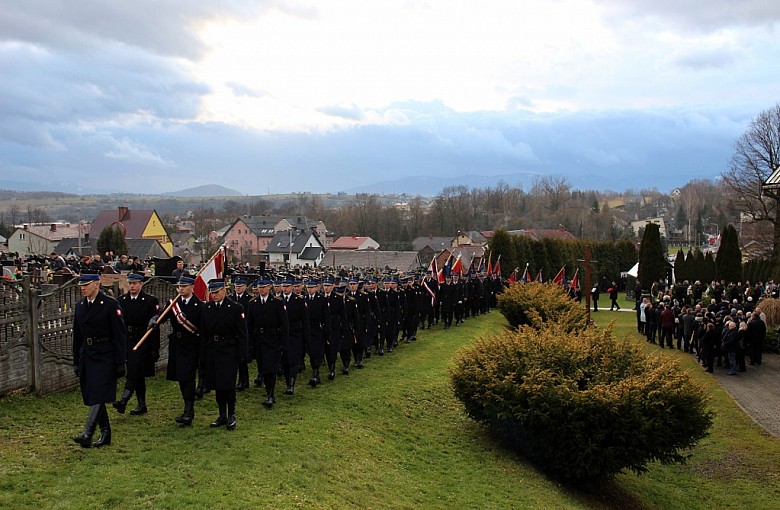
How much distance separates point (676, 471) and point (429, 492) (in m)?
5.74

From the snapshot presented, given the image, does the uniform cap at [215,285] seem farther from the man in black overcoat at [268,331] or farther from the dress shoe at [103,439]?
the dress shoe at [103,439]

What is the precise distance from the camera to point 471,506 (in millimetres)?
8562

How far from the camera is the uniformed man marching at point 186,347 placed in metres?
9.22

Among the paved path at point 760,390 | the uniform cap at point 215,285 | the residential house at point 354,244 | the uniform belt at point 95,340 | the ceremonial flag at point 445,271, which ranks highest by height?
the uniform cap at point 215,285

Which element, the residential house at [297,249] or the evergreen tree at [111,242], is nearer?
the evergreen tree at [111,242]

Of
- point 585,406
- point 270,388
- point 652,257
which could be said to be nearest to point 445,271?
point 270,388

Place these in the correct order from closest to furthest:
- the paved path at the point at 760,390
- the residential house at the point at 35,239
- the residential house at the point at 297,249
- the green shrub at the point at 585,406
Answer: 1. the green shrub at the point at 585,406
2. the paved path at the point at 760,390
3. the residential house at the point at 35,239
4. the residential house at the point at 297,249

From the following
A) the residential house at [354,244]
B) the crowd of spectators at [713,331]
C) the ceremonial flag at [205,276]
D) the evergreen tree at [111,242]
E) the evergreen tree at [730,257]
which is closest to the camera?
the ceremonial flag at [205,276]

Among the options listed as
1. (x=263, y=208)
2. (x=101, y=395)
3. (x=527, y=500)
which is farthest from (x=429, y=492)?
(x=263, y=208)

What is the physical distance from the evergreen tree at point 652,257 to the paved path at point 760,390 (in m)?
24.6

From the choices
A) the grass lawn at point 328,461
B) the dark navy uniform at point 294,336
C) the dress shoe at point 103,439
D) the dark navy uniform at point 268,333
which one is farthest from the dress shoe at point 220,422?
the dark navy uniform at point 294,336

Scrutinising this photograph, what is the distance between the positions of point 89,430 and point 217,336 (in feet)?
6.53

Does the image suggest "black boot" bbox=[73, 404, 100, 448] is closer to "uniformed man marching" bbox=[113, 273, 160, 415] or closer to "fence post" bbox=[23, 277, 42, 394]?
"uniformed man marching" bbox=[113, 273, 160, 415]

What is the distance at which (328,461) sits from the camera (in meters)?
8.65
